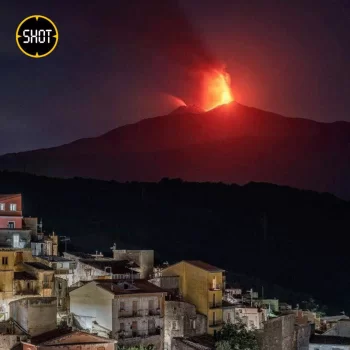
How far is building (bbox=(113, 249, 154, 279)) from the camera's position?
33531 millimetres

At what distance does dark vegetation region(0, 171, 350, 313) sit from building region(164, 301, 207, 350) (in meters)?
17.1

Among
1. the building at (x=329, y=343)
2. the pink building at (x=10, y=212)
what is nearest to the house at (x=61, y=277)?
the pink building at (x=10, y=212)

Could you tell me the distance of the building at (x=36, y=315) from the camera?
2417 cm

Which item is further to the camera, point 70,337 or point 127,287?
point 127,287

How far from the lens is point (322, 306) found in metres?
51.9

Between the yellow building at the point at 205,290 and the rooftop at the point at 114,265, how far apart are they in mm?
2439

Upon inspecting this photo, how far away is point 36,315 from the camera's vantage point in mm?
24281

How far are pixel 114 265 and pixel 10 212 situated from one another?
5.17 metres

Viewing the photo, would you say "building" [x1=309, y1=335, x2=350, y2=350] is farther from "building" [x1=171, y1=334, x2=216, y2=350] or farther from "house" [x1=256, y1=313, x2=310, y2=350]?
"building" [x1=171, y1=334, x2=216, y2=350]

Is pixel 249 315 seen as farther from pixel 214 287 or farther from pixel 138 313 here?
pixel 138 313

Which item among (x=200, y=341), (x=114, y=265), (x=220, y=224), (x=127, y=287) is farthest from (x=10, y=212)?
(x=220, y=224)

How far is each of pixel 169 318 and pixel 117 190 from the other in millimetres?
39837

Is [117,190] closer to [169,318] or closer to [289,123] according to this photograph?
[289,123]

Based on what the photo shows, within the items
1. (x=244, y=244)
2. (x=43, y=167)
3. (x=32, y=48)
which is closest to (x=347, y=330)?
(x=32, y=48)
